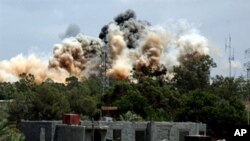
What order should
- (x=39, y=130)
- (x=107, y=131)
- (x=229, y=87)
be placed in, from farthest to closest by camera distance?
(x=229, y=87) < (x=107, y=131) < (x=39, y=130)

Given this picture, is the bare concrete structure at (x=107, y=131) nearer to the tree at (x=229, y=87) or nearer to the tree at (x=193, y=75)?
the tree at (x=229, y=87)

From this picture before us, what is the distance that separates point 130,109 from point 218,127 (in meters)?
8.88

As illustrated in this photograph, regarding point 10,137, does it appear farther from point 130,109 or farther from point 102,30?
point 102,30

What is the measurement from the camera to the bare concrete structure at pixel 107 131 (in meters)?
40.3

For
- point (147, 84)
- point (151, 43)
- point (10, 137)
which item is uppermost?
point (151, 43)

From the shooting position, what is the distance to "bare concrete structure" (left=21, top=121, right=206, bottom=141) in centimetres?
4028

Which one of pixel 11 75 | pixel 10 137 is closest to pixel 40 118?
pixel 10 137

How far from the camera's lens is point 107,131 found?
46406mm

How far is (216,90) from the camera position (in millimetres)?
93625

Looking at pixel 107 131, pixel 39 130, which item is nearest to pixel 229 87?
pixel 107 131

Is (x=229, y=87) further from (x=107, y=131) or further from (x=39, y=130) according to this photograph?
(x=39, y=130)

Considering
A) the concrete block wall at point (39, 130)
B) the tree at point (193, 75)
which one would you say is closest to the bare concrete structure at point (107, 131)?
the concrete block wall at point (39, 130)

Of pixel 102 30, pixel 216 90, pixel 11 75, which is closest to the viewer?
pixel 216 90

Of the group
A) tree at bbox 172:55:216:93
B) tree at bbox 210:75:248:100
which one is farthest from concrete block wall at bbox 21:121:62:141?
tree at bbox 172:55:216:93
